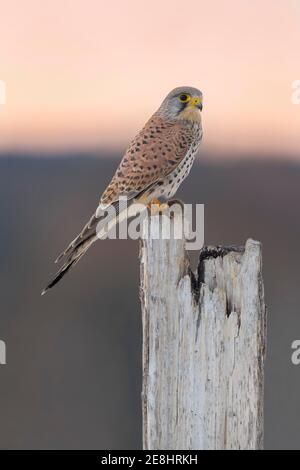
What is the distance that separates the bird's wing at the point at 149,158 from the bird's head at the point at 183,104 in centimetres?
8

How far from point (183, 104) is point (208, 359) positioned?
8.76 feet

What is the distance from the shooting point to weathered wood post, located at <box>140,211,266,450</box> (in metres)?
3.24

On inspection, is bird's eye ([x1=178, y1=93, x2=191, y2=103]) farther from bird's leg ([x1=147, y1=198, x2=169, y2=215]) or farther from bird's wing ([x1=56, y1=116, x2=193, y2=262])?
bird's leg ([x1=147, y1=198, x2=169, y2=215])

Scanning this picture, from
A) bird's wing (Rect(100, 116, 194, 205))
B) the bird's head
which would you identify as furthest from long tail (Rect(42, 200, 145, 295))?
the bird's head

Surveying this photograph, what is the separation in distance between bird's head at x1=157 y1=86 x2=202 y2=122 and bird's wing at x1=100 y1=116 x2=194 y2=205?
80 millimetres

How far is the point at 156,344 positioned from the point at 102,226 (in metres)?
1.43

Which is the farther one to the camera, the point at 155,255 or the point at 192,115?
the point at 192,115

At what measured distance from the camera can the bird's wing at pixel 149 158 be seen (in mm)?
4918

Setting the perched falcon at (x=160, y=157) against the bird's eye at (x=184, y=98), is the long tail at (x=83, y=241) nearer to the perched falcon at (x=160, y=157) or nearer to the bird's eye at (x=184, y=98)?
the perched falcon at (x=160, y=157)

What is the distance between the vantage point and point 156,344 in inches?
130

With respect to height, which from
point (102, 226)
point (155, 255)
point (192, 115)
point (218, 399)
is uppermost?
point (192, 115)
